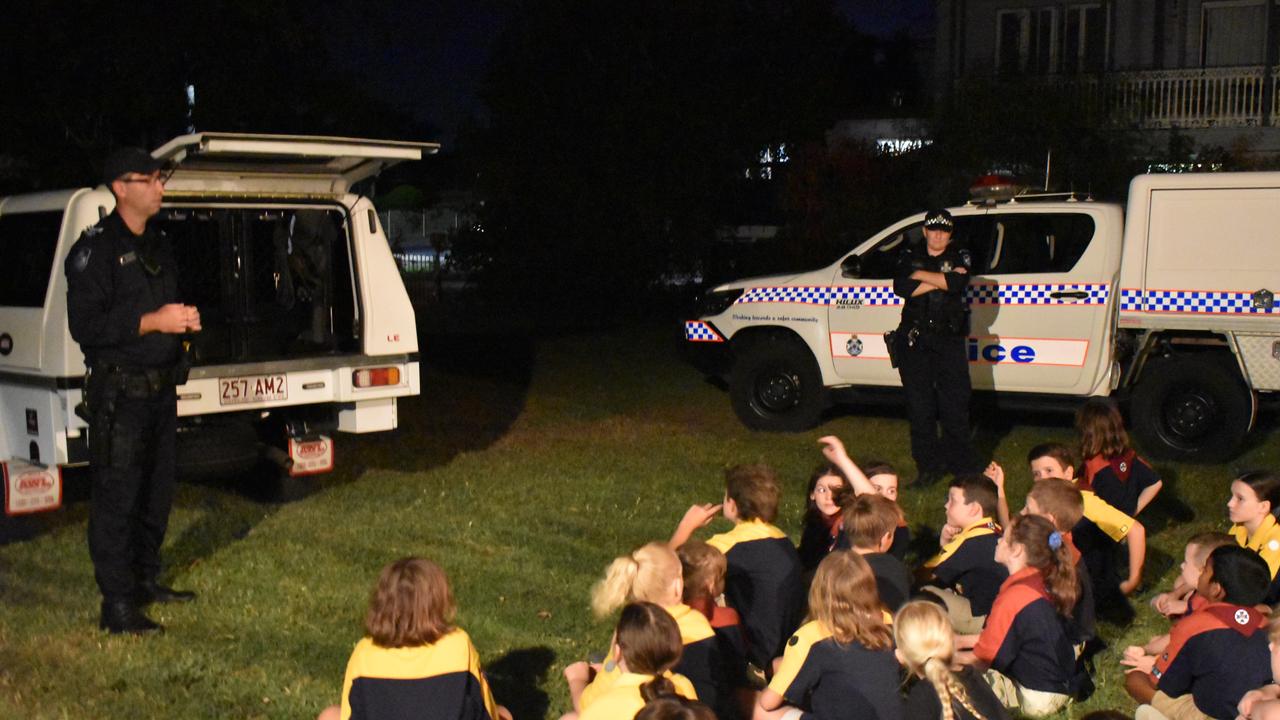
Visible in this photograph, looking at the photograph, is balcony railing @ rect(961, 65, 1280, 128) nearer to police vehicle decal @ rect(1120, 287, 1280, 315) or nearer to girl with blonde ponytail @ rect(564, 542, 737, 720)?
police vehicle decal @ rect(1120, 287, 1280, 315)

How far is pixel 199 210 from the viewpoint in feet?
23.2

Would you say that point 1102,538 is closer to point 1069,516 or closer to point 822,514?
point 1069,516

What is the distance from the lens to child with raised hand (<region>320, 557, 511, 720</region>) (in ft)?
11.8

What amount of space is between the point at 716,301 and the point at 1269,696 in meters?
7.12

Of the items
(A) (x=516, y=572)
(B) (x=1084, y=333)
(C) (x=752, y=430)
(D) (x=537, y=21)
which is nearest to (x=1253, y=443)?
(B) (x=1084, y=333)

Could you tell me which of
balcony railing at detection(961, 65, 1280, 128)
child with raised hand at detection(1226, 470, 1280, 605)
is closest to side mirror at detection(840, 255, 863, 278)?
child with raised hand at detection(1226, 470, 1280, 605)

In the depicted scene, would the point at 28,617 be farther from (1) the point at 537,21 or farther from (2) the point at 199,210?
(1) the point at 537,21

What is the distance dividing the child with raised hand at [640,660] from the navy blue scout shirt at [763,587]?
4.25 feet

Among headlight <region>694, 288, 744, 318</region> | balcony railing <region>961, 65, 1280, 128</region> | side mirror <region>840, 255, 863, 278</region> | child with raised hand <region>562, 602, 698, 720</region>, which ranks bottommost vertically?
child with raised hand <region>562, 602, 698, 720</region>

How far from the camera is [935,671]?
Result: 139 inches

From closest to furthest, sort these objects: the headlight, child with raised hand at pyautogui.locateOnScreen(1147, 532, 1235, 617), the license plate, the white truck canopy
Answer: child with raised hand at pyautogui.locateOnScreen(1147, 532, 1235, 617) → the white truck canopy → the license plate → the headlight

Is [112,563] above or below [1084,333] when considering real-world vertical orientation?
below

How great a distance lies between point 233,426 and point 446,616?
3.98 metres

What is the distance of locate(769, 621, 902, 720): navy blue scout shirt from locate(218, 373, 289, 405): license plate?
403 cm
